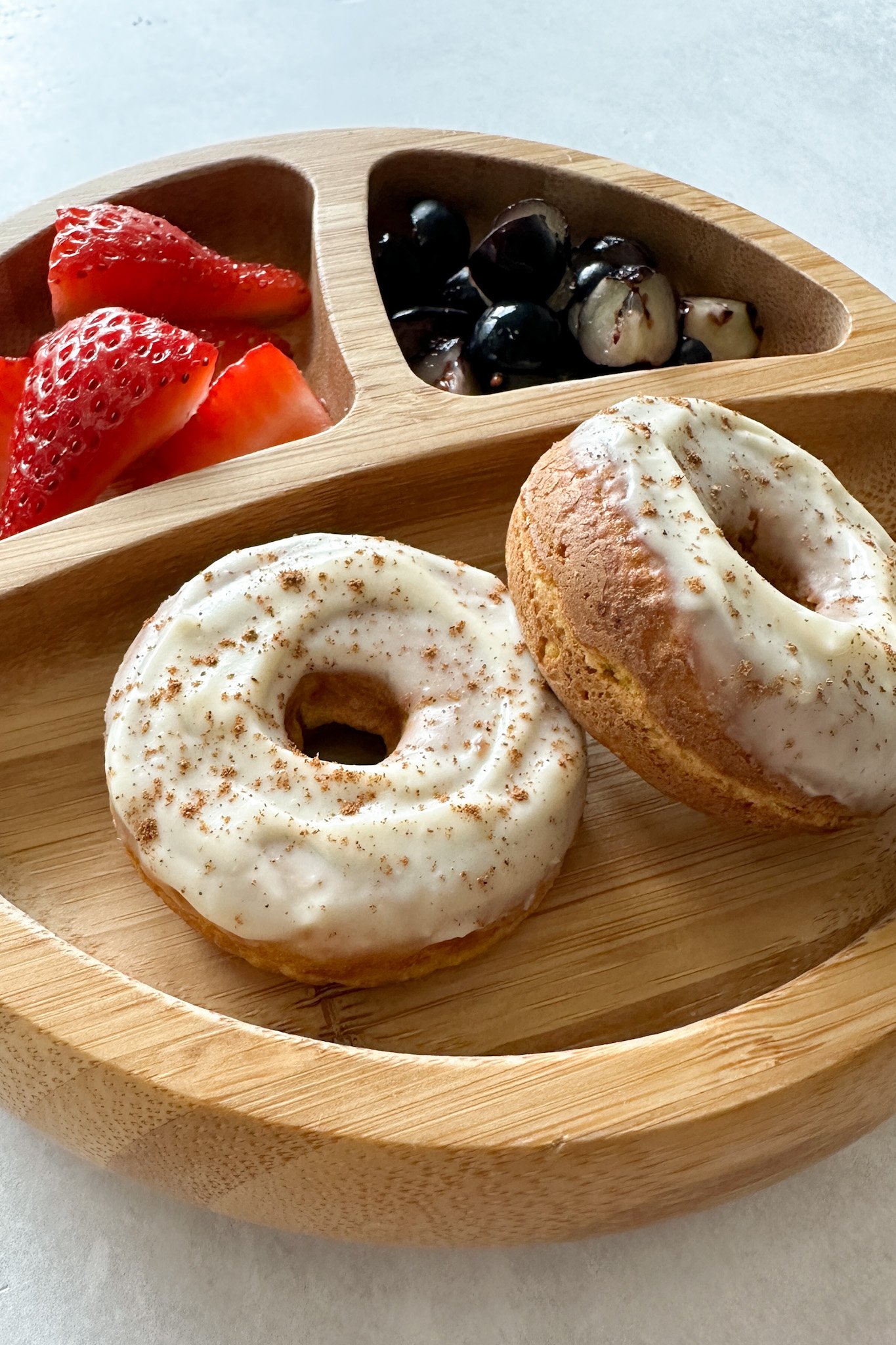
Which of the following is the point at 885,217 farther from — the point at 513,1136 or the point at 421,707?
the point at 513,1136

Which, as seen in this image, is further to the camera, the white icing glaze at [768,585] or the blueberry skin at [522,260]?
the blueberry skin at [522,260]

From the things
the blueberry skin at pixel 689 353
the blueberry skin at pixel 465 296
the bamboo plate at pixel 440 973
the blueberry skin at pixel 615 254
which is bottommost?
the bamboo plate at pixel 440 973

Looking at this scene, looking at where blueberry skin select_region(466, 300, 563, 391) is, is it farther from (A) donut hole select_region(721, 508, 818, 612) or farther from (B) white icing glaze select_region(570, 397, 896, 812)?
(A) donut hole select_region(721, 508, 818, 612)

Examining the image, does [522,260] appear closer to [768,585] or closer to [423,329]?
[423,329]

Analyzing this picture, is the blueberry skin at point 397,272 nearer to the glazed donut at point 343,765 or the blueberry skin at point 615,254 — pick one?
the blueberry skin at point 615,254

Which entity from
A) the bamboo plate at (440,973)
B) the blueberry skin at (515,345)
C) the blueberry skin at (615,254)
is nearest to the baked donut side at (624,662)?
the bamboo plate at (440,973)

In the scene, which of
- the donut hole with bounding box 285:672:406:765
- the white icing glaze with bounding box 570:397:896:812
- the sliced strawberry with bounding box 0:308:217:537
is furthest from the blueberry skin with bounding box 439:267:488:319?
the donut hole with bounding box 285:672:406:765

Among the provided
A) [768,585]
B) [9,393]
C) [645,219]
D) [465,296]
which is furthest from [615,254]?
[9,393]
